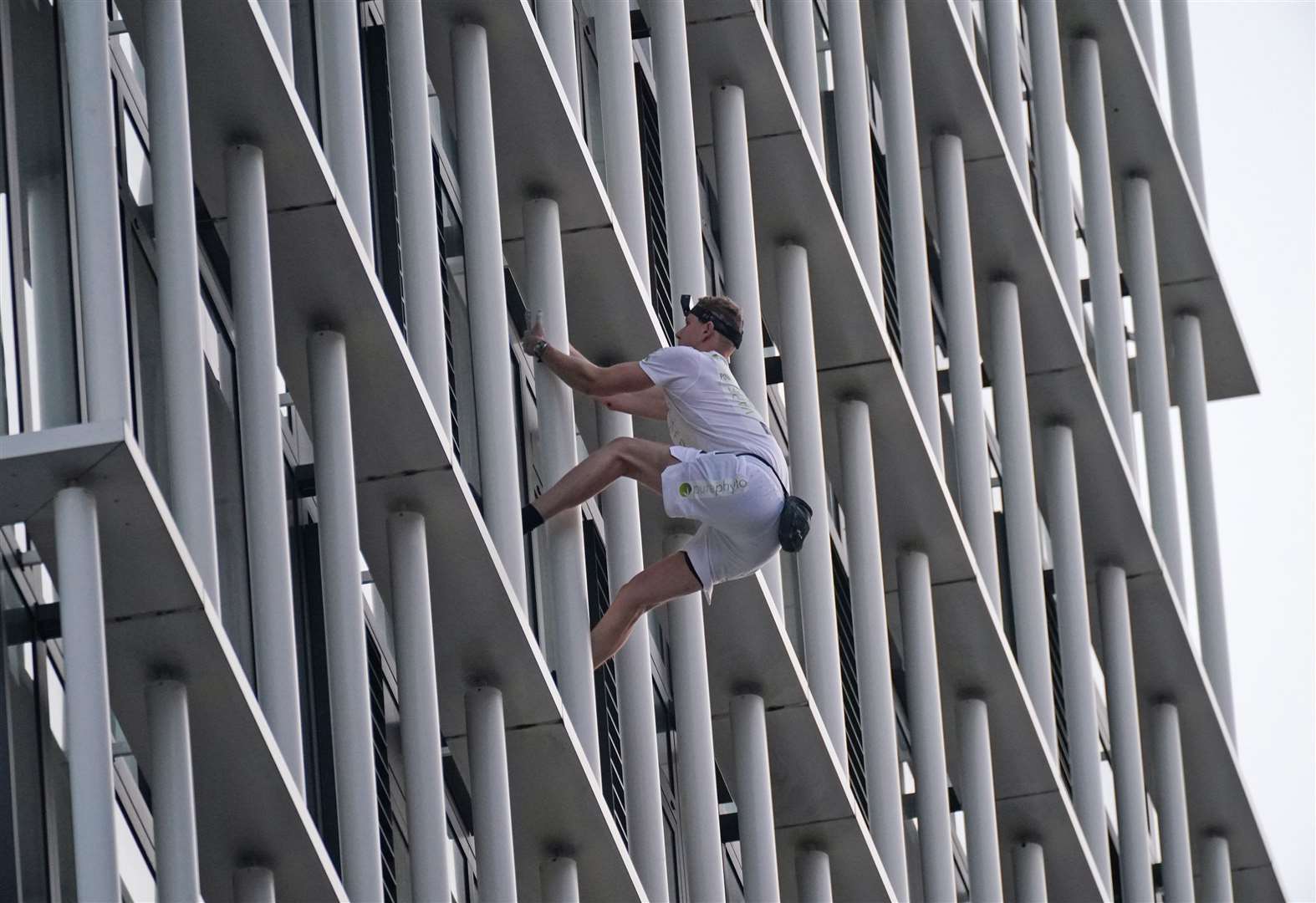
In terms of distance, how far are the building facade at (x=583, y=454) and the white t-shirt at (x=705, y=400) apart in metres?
1.32

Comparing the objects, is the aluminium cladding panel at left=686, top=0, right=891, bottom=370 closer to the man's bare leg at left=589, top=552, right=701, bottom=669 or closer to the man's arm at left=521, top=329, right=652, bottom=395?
the man's bare leg at left=589, top=552, right=701, bottom=669

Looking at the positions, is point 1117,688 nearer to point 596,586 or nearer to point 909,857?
point 909,857

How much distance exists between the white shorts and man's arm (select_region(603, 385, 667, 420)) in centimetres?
64

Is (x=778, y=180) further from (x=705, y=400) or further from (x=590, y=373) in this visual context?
(x=705, y=400)

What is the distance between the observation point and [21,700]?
66.1ft

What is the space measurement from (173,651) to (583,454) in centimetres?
810

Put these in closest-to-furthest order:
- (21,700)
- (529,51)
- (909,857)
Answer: (21,700)
(529,51)
(909,857)

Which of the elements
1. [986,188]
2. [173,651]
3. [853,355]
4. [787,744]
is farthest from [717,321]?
[986,188]

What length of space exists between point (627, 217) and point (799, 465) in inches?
134

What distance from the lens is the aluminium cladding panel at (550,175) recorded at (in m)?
24.6

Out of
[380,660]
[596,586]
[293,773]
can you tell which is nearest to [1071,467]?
[596,586]

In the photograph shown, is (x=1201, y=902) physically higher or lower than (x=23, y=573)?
lower

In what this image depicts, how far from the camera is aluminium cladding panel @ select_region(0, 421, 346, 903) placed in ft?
62.4

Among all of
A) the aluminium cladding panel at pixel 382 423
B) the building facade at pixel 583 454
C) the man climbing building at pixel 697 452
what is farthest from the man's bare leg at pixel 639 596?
the aluminium cladding panel at pixel 382 423
